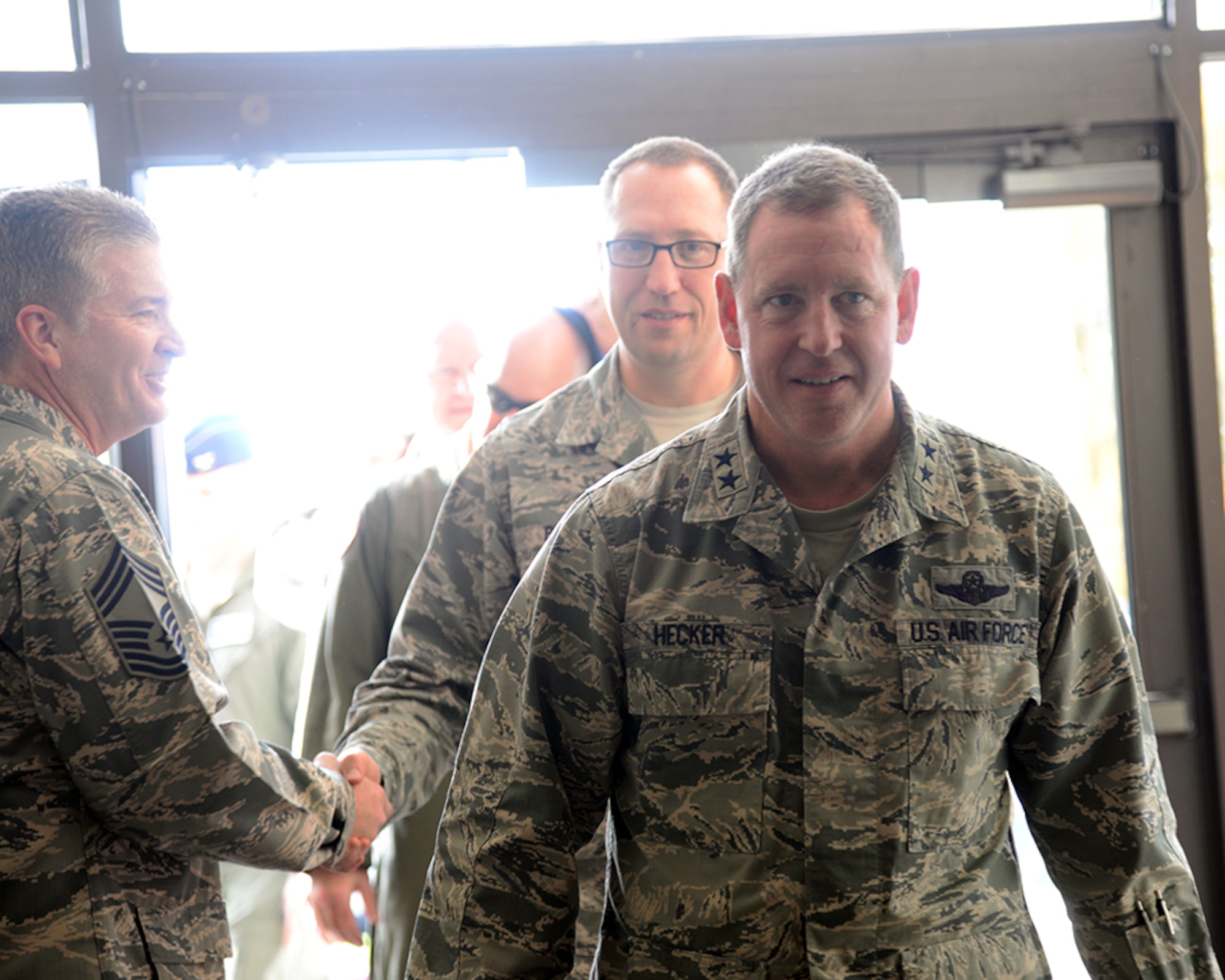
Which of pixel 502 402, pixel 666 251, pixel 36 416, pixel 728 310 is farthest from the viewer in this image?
pixel 502 402

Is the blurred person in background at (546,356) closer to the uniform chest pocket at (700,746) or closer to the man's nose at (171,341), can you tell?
the man's nose at (171,341)

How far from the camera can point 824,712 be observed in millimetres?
1240

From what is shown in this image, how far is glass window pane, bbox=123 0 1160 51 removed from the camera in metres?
2.71

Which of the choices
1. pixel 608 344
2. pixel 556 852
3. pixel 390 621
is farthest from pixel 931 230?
pixel 556 852

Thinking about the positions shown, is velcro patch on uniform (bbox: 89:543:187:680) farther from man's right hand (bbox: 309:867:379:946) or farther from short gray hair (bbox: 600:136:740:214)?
short gray hair (bbox: 600:136:740:214)

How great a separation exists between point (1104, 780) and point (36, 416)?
58.9 inches

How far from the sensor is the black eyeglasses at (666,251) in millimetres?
1837

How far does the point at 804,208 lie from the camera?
4.09 ft

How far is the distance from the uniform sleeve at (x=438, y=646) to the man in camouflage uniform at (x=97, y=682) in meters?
0.14

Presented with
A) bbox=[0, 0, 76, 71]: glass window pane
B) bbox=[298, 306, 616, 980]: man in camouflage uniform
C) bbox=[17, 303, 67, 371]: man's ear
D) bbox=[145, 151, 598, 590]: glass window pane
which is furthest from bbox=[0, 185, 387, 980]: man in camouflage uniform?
bbox=[0, 0, 76, 71]: glass window pane

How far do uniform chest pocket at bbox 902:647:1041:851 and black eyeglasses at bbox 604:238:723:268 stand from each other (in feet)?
2.79

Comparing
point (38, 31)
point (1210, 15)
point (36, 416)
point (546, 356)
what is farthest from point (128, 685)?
point (1210, 15)

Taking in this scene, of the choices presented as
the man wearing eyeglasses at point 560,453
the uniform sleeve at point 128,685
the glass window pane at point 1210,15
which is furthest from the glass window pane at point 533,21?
the uniform sleeve at point 128,685

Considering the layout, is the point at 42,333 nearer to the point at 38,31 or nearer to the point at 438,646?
the point at 438,646
